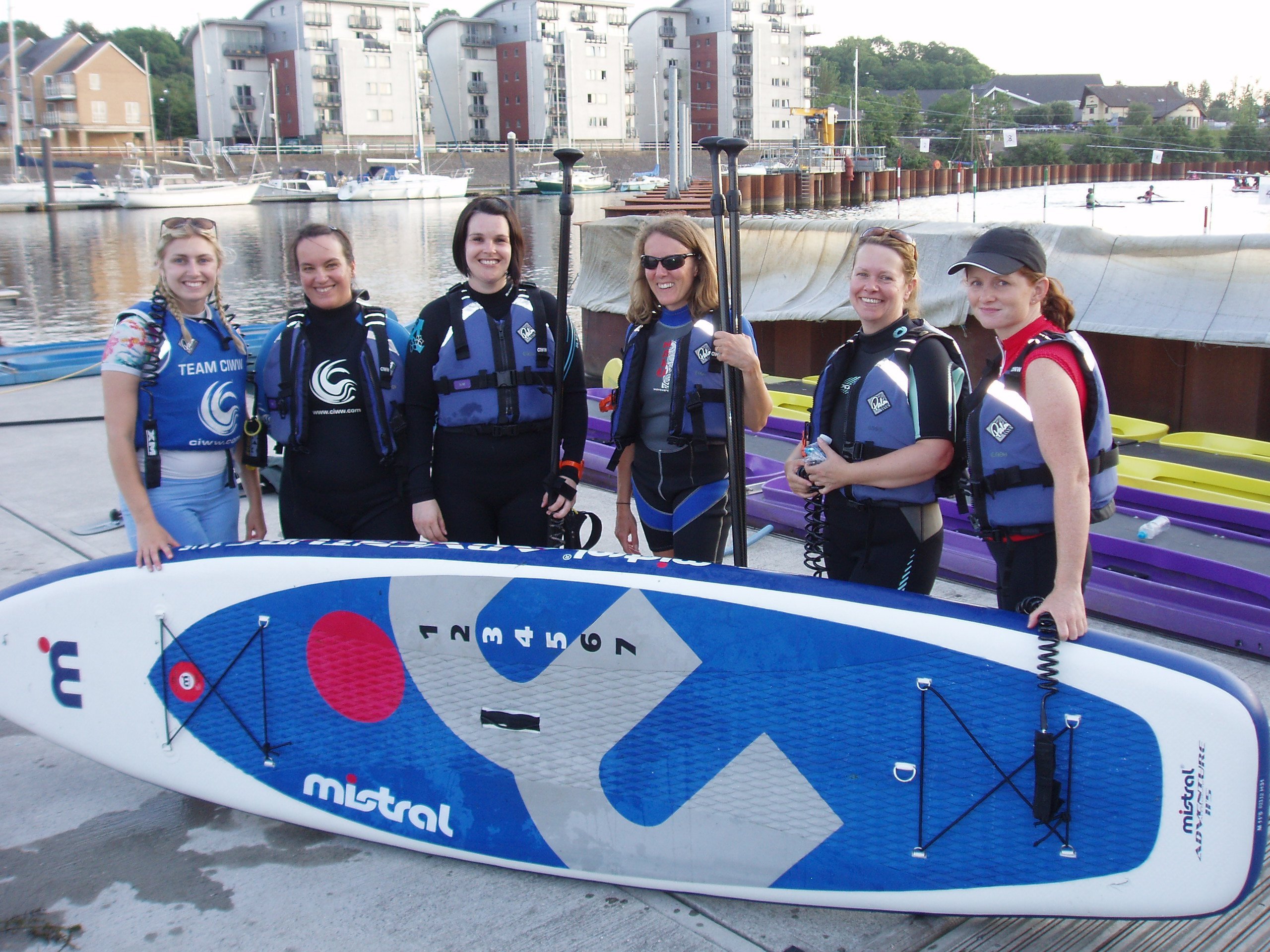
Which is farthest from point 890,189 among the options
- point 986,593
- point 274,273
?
point 986,593

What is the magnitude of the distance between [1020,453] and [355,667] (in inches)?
81.6

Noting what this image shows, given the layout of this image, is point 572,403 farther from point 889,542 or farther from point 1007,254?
point 1007,254

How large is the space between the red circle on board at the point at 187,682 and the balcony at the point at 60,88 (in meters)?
86.5

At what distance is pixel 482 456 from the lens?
3.62 metres

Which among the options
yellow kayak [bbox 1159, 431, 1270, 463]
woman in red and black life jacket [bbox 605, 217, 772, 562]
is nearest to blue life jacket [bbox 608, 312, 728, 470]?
woman in red and black life jacket [bbox 605, 217, 772, 562]

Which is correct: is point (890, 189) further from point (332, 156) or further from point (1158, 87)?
point (1158, 87)

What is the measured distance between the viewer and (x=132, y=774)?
345cm

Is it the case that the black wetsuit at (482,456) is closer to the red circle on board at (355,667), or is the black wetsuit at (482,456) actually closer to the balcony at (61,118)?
the red circle on board at (355,667)

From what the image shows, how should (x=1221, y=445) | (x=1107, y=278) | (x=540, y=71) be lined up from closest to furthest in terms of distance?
1. (x=1221, y=445)
2. (x=1107, y=278)
3. (x=540, y=71)

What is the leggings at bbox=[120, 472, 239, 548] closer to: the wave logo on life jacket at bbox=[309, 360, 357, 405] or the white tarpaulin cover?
the wave logo on life jacket at bbox=[309, 360, 357, 405]

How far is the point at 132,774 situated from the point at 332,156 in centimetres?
7970

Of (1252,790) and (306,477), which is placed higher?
(306,477)

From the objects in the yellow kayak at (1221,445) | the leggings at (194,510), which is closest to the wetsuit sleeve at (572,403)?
the leggings at (194,510)

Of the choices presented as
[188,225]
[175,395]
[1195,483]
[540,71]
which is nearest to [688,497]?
[175,395]
